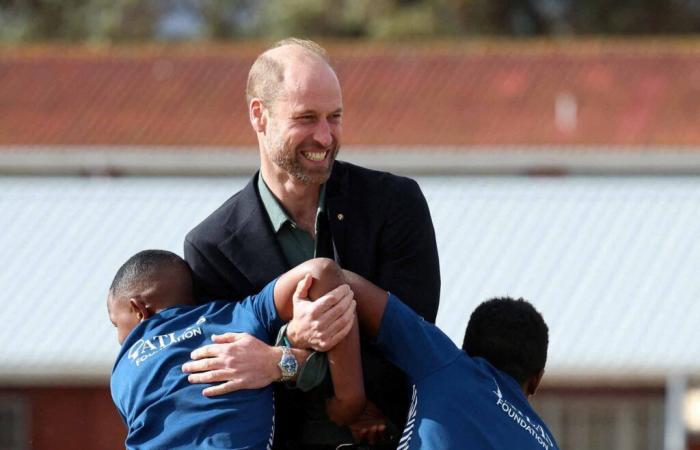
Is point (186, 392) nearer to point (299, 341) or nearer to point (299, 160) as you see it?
point (299, 341)

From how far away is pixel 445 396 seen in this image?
3.36 m

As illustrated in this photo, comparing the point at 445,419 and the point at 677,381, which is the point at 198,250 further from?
the point at 677,381

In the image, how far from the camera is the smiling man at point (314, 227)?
3561 millimetres

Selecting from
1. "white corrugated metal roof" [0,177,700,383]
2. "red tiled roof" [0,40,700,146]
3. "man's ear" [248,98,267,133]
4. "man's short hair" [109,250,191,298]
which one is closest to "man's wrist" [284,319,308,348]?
"man's short hair" [109,250,191,298]

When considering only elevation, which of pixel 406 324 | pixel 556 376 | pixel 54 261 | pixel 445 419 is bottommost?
pixel 445 419

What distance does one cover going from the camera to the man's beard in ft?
11.6

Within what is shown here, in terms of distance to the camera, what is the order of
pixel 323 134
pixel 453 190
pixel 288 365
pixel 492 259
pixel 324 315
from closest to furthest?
pixel 324 315 < pixel 288 365 < pixel 323 134 < pixel 492 259 < pixel 453 190

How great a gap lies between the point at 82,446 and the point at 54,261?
186cm

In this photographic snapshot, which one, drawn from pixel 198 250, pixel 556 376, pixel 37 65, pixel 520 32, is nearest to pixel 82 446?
pixel 556 376

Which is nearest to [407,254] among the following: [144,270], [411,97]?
[144,270]

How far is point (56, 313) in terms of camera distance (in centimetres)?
1277

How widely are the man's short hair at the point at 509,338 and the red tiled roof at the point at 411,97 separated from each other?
14483mm

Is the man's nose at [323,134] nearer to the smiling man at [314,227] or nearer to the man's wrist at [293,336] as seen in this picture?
the smiling man at [314,227]

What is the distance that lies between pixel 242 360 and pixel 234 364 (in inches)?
0.9
